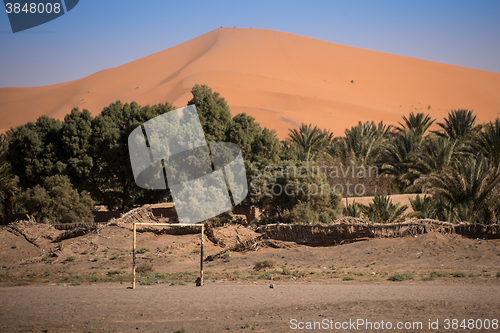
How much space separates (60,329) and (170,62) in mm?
114860

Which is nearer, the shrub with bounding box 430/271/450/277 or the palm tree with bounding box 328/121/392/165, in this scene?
the shrub with bounding box 430/271/450/277

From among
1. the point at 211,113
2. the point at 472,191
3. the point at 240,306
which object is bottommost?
the point at 240,306

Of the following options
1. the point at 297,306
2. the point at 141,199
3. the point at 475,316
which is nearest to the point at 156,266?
the point at 297,306

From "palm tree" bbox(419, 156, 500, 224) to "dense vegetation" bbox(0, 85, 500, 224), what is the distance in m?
0.40

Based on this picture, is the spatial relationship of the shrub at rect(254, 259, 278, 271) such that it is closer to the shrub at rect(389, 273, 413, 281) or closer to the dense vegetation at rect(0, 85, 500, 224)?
the shrub at rect(389, 273, 413, 281)

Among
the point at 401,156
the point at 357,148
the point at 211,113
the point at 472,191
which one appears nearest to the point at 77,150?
the point at 211,113

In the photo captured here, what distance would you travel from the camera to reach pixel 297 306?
9.11 meters

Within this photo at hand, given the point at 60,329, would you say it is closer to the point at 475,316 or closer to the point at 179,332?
the point at 179,332

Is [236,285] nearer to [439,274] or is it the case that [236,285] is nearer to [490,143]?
[439,274]

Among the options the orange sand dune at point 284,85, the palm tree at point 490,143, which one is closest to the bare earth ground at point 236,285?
the palm tree at point 490,143
